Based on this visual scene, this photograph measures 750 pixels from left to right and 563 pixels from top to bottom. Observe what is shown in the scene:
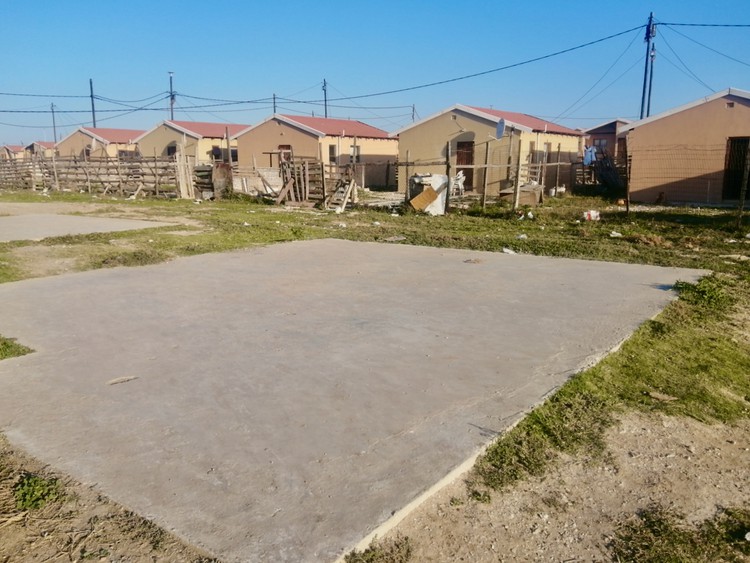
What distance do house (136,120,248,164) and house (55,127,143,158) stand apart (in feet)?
12.4

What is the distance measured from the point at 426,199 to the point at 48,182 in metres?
22.9

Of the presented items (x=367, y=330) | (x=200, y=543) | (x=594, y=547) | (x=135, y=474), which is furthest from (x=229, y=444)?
(x=367, y=330)

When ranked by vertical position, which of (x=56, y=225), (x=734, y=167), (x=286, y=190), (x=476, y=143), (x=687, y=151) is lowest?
(x=56, y=225)

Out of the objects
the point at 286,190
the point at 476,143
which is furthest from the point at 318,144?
the point at 286,190

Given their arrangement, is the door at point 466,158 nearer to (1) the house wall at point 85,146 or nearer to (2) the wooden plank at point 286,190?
(2) the wooden plank at point 286,190

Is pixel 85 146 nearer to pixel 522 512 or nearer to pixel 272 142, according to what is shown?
→ pixel 272 142

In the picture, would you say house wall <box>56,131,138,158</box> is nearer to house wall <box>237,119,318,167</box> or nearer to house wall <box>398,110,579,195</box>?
house wall <box>237,119,318,167</box>

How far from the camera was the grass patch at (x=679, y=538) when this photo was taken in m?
2.49

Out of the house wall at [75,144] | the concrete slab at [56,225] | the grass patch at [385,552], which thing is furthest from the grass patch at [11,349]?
the house wall at [75,144]

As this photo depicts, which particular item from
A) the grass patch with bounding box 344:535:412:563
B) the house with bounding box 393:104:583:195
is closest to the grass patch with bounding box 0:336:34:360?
the grass patch with bounding box 344:535:412:563

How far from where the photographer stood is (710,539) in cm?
261

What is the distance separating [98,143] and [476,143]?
3402cm

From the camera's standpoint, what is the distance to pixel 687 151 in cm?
2034

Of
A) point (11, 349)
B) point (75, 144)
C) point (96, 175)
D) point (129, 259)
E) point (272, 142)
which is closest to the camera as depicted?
point (11, 349)
